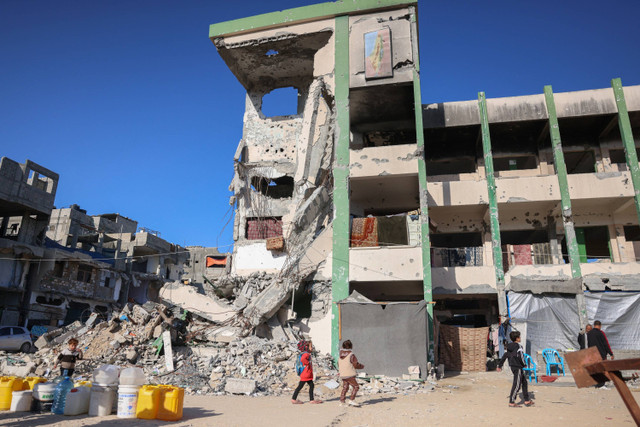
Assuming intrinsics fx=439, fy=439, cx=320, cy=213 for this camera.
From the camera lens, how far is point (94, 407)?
7352 millimetres

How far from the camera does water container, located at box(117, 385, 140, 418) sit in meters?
7.14

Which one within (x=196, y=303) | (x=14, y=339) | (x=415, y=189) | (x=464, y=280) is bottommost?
(x=14, y=339)

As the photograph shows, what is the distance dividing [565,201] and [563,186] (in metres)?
0.63

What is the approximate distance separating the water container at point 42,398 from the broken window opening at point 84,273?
2671cm

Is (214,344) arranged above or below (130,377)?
above

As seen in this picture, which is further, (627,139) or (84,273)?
(84,273)

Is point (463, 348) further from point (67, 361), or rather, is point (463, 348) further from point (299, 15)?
point (299, 15)

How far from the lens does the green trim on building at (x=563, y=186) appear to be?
1661 cm

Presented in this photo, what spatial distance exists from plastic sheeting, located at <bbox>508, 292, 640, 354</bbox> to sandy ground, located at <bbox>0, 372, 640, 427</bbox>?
4383mm

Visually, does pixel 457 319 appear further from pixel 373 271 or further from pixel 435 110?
pixel 435 110

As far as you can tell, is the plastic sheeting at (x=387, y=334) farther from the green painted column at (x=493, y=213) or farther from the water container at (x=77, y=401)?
the water container at (x=77, y=401)

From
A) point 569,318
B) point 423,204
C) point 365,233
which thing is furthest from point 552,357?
point 365,233

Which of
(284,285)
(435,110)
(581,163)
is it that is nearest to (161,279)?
(284,285)

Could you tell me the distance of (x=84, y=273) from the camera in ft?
106
